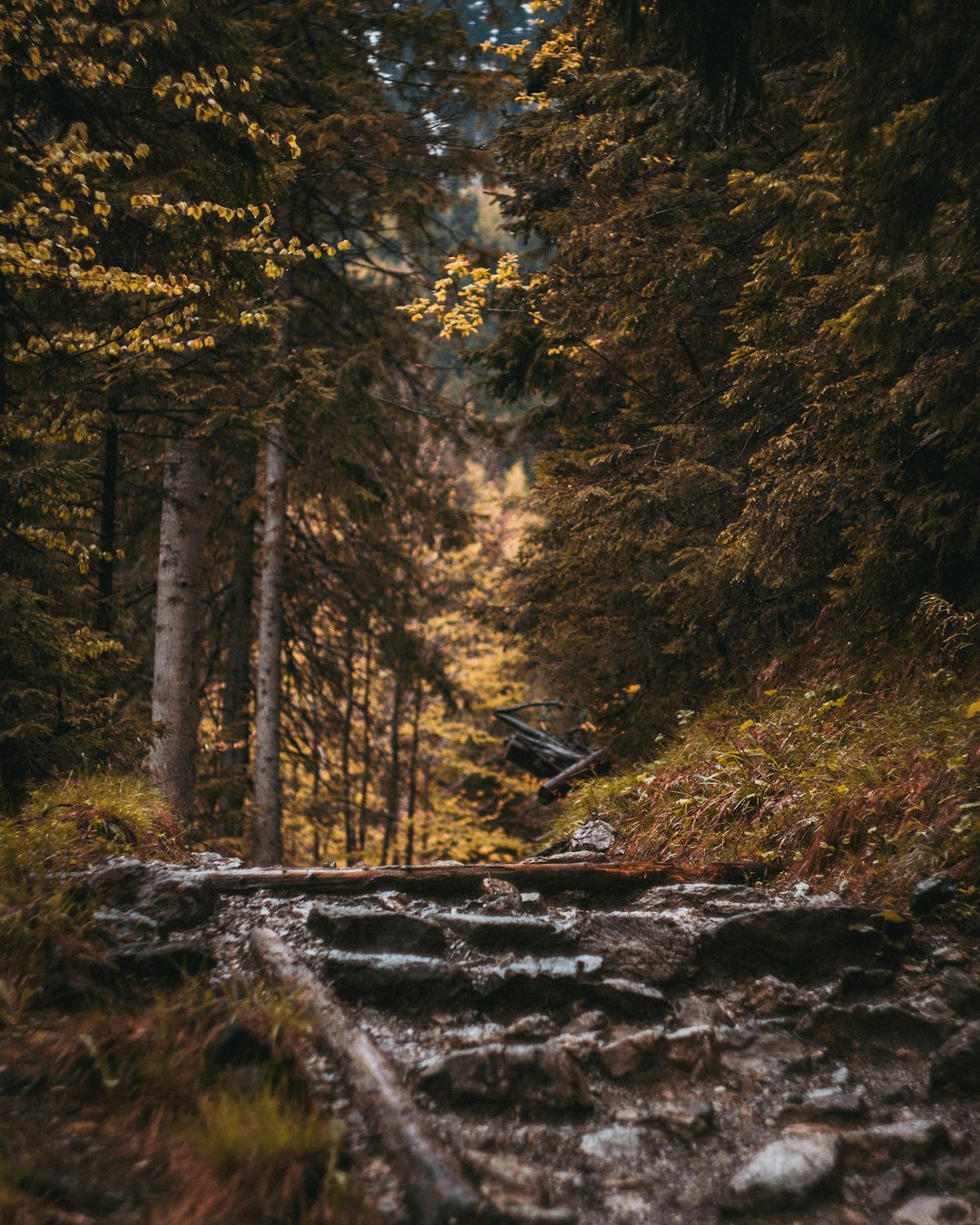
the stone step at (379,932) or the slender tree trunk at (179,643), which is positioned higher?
the slender tree trunk at (179,643)

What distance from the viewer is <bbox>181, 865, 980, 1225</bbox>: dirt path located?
8.13ft

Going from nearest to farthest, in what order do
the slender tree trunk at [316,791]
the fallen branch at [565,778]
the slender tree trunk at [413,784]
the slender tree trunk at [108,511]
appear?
the slender tree trunk at [108,511] < the fallen branch at [565,778] < the slender tree trunk at [316,791] < the slender tree trunk at [413,784]

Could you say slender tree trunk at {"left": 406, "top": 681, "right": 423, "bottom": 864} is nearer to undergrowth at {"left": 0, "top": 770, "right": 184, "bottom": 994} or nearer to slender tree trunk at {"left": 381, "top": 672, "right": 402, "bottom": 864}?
slender tree trunk at {"left": 381, "top": 672, "right": 402, "bottom": 864}

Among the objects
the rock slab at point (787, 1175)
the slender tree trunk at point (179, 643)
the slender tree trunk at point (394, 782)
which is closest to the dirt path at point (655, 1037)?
the rock slab at point (787, 1175)

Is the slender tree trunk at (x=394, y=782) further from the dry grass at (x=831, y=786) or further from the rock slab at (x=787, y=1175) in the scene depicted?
the rock slab at (x=787, y=1175)

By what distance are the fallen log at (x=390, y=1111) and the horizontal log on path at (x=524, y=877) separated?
1.11 meters

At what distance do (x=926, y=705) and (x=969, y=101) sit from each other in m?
3.53

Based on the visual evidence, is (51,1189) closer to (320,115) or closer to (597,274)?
(597,274)

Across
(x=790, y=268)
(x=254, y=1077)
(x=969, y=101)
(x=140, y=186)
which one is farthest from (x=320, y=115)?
(x=254, y=1077)

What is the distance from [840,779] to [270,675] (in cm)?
766

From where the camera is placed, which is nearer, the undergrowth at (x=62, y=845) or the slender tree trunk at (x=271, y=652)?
the undergrowth at (x=62, y=845)

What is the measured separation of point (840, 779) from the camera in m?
5.06

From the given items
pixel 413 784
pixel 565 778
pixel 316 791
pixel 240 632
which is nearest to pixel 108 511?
→ pixel 240 632

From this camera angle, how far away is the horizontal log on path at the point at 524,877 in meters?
4.50
